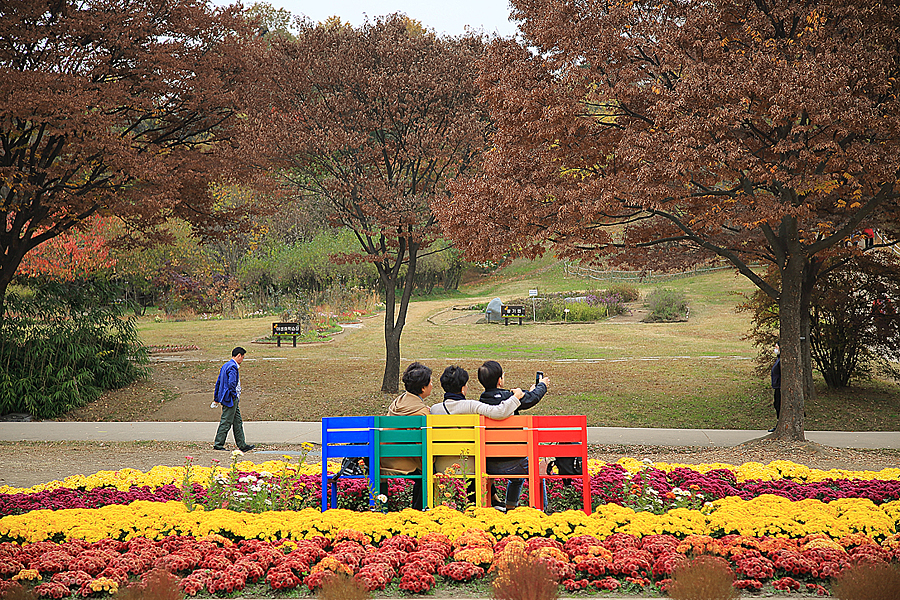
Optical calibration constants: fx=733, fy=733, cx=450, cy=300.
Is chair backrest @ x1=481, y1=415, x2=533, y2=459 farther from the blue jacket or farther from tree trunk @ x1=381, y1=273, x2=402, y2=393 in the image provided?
tree trunk @ x1=381, y1=273, x2=402, y2=393

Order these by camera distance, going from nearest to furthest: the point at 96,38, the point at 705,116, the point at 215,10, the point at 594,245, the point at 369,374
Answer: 1. the point at 705,116
2. the point at 594,245
3. the point at 96,38
4. the point at 215,10
5. the point at 369,374

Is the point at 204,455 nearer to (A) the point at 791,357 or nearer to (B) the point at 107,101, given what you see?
(B) the point at 107,101

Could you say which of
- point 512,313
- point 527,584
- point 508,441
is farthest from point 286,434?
point 512,313

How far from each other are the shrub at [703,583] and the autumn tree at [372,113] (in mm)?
10907

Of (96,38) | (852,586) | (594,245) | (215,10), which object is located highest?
(215,10)

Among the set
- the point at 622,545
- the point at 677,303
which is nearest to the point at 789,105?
the point at 622,545

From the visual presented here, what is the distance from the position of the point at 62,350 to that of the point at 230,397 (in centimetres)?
800

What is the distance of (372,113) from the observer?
578 inches

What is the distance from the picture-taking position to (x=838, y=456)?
9.54 m

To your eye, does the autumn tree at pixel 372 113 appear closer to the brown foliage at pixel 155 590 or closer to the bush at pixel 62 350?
the bush at pixel 62 350

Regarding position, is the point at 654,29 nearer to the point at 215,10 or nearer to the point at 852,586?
the point at 852,586

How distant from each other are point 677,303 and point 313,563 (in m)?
30.6

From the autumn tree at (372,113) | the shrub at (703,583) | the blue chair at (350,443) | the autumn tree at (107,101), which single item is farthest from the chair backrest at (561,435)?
the autumn tree at (107,101)

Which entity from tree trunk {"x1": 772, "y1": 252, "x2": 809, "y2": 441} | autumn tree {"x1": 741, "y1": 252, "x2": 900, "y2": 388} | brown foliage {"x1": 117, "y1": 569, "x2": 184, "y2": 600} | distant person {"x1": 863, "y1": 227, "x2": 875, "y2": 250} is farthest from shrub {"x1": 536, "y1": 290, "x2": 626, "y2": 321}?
brown foliage {"x1": 117, "y1": 569, "x2": 184, "y2": 600}
